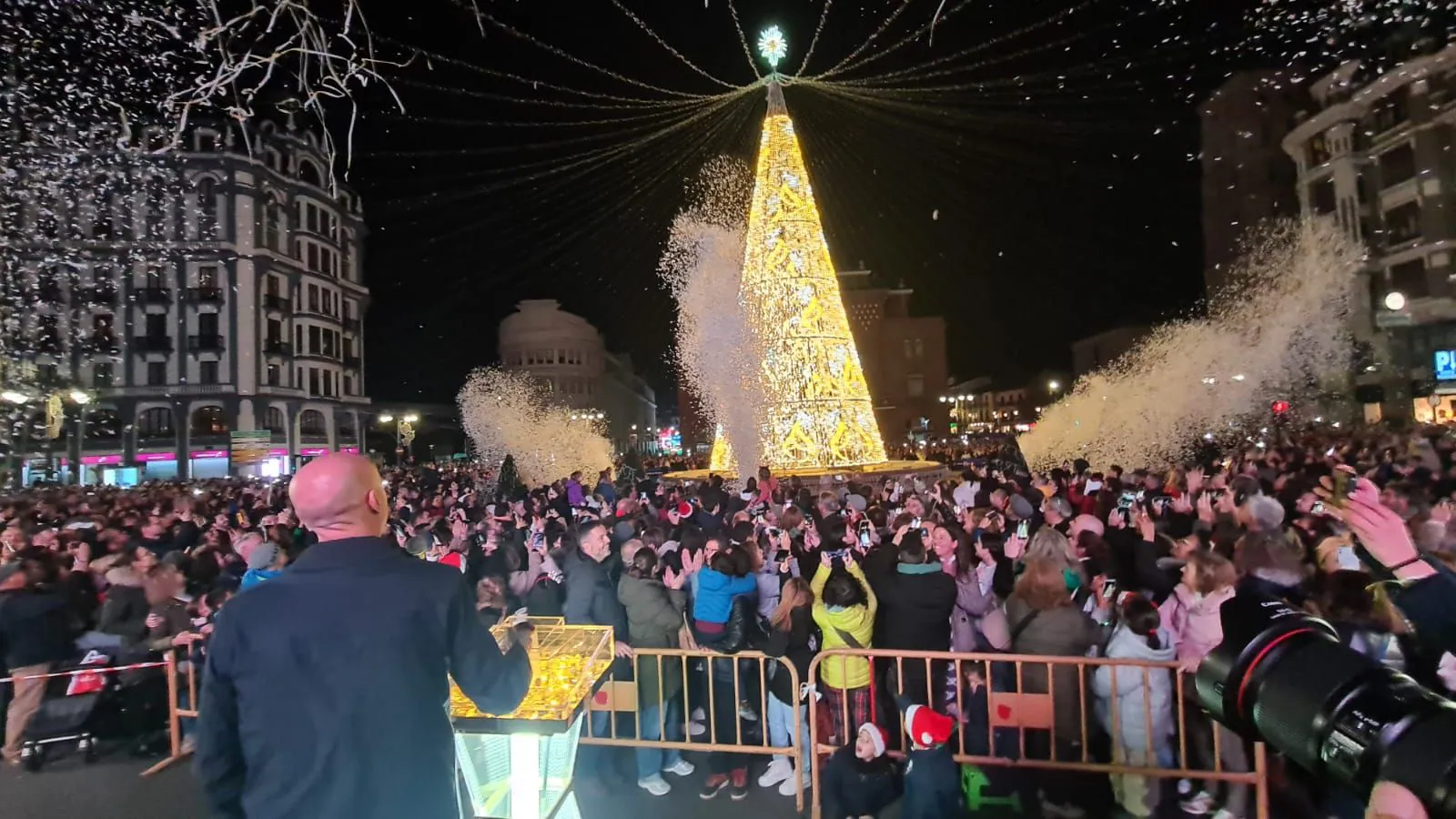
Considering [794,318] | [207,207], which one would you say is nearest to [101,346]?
[207,207]

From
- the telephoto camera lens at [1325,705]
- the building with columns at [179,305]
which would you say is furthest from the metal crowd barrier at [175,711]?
the building with columns at [179,305]

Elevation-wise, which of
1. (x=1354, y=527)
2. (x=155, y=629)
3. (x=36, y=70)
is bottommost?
(x=155, y=629)

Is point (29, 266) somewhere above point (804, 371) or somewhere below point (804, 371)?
above

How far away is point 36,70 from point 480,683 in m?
13.0

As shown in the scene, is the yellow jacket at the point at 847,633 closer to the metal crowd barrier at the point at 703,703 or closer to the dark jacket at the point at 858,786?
the metal crowd barrier at the point at 703,703

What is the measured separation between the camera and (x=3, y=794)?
5668mm

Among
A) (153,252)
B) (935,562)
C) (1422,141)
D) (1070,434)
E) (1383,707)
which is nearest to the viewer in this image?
(1383,707)

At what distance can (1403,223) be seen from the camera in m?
32.6

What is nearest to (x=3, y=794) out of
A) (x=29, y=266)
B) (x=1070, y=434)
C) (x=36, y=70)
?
(x=36, y=70)

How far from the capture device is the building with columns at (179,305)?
36.5 meters

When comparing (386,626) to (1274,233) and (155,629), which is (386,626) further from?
(1274,233)

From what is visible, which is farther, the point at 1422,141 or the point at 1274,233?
the point at 1274,233

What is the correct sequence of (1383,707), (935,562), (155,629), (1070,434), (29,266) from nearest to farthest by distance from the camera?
(1383,707) < (935,562) < (155,629) < (1070,434) < (29,266)

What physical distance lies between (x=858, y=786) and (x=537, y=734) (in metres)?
1.86
